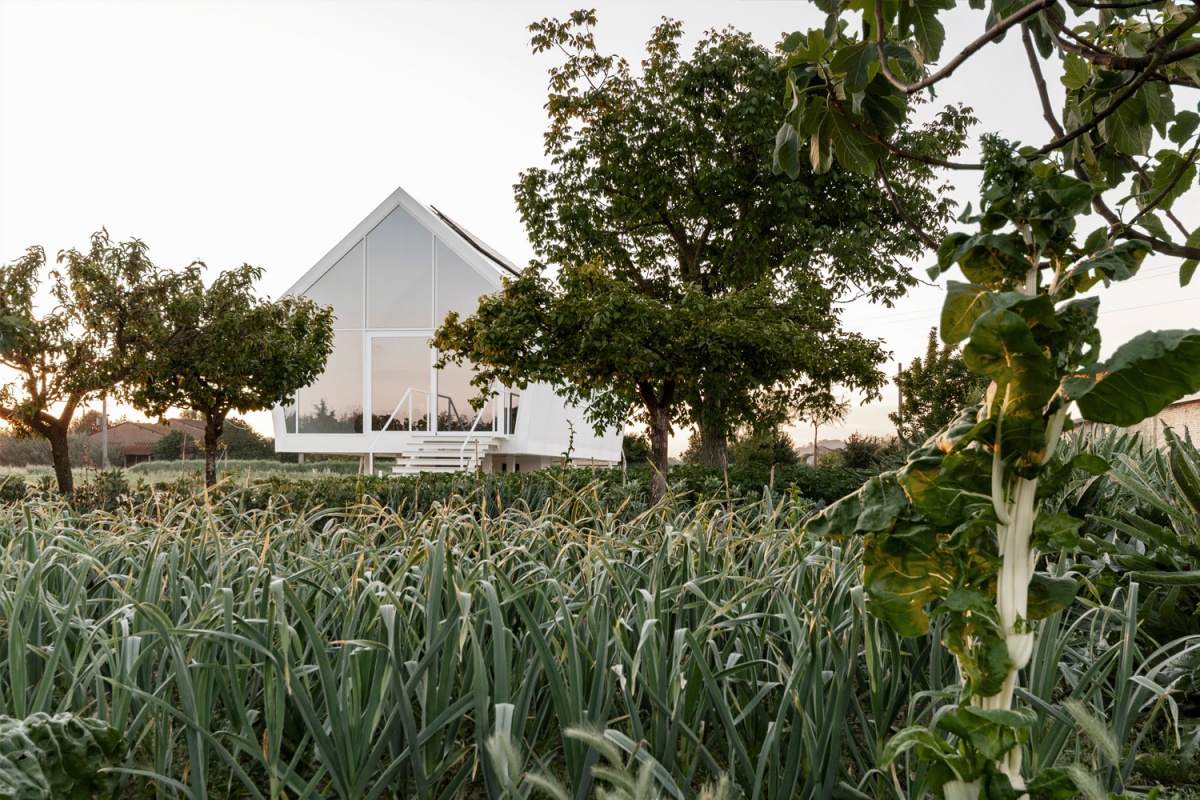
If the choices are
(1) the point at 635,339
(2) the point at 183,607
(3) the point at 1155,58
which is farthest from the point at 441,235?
(3) the point at 1155,58

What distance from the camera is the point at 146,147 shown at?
8250 millimetres

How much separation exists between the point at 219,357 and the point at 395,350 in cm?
683

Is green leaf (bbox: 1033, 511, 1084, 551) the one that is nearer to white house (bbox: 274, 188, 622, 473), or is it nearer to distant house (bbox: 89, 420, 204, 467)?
white house (bbox: 274, 188, 622, 473)

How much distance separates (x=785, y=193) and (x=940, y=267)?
1367 cm

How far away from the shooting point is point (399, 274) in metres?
18.0

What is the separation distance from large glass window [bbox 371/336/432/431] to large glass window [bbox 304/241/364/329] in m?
0.80

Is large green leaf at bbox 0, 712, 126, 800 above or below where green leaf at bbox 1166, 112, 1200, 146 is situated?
below

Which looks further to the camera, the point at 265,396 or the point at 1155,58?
the point at 265,396

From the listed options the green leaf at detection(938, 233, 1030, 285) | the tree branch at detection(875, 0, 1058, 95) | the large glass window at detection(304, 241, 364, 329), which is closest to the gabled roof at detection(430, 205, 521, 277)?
the large glass window at detection(304, 241, 364, 329)

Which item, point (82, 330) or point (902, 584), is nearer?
point (902, 584)

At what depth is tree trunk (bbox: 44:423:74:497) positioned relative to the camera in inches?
413

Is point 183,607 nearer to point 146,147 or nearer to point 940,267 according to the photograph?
point 940,267

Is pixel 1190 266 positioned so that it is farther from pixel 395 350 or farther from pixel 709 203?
pixel 395 350

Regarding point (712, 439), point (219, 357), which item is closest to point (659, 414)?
point (712, 439)
